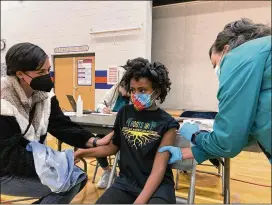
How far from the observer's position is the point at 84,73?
214 inches

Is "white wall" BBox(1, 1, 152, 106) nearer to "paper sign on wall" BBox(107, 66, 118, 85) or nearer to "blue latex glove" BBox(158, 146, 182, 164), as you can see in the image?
"paper sign on wall" BBox(107, 66, 118, 85)

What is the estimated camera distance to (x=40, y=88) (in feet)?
4.01

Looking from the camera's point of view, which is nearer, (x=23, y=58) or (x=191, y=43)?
(x=23, y=58)

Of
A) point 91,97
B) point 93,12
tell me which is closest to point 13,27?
point 93,12

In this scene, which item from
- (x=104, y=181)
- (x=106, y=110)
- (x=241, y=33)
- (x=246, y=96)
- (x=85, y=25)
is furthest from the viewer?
(x=85, y=25)

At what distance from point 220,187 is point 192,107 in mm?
2127

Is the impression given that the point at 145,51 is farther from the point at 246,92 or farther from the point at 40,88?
the point at 246,92

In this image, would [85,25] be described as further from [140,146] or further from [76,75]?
[140,146]

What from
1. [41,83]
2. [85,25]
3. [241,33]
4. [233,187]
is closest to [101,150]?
[41,83]

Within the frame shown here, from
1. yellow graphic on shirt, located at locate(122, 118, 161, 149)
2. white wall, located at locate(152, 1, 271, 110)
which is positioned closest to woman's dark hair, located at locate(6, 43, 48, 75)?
yellow graphic on shirt, located at locate(122, 118, 161, 149)

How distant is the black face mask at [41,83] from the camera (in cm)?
119

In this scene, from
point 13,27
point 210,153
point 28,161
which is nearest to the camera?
point 210,153

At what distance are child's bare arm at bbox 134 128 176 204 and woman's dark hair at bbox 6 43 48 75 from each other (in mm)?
713

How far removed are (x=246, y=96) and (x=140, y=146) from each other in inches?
24.8
